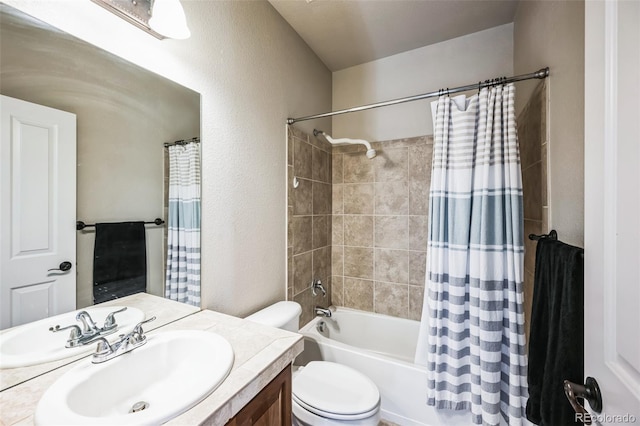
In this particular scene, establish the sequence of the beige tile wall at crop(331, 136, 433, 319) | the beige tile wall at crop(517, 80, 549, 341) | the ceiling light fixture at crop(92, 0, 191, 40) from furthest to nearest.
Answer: the beige tile wall at crop(331, 136, 433, 319) → the beige tile wall at crop(517, 80, 549, 341) → the ceiling light fixture at crop(92, 0, 191, 40)

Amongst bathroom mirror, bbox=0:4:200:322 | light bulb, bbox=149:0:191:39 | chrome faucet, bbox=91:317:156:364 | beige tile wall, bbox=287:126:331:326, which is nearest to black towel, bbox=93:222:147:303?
bathroom mirror, bbox=0:4:200:322

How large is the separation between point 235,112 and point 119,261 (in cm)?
88

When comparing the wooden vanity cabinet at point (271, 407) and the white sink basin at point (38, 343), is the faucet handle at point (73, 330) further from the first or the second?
the wooden vanity cabinet at point (271, 407)

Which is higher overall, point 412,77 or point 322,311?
point 412,77

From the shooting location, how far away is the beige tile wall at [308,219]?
5.97ft

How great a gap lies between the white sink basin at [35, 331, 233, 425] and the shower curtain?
45.0 inches

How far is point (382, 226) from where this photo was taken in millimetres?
2188

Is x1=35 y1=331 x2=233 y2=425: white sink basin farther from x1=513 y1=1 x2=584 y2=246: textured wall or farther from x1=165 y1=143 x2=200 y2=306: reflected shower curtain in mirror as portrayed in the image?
x1=513 y1=1 x2=584 y2=246: textured wall

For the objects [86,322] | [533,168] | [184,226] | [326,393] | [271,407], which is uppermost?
[533,168]

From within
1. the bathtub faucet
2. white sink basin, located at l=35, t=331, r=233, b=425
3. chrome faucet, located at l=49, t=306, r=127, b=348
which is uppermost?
chrome faucet, located at l=49, t=306, r=127, b=348

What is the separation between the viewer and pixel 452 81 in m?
1.98

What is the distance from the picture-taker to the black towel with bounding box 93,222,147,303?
0.87m

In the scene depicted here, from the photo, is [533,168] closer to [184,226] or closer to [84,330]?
[184,226]

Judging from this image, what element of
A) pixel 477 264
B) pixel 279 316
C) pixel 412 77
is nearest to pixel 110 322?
pixel 279 316
